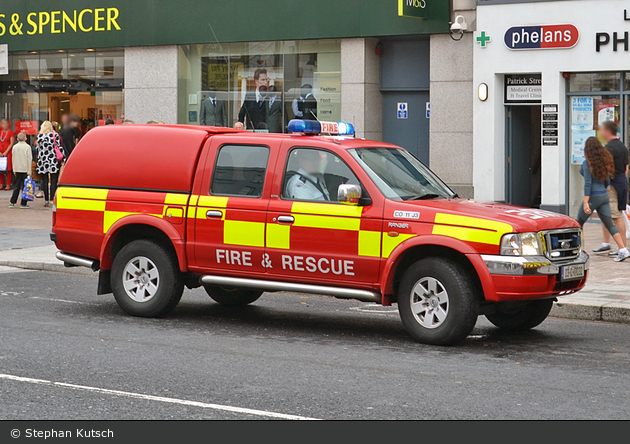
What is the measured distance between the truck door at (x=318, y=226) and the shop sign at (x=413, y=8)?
11024 mm

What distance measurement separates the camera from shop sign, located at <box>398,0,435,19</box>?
19375 mm

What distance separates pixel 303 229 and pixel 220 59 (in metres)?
14.7

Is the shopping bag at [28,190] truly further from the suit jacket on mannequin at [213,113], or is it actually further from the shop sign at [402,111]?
the shop sign at [402,111]

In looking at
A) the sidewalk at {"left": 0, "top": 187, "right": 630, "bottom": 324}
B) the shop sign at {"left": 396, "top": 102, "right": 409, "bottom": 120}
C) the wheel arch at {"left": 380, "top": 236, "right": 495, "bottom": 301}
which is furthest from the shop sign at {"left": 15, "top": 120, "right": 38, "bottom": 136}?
the wheel arch at {"left": 380, "top": 236, "right": 495, "bottom": 301}

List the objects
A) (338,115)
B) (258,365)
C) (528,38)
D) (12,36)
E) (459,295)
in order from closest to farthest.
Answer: (258,365) → (459,295) → (528,38) → (338,115) → (12,36)

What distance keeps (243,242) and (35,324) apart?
86.1 inches

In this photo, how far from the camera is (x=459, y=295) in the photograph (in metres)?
8.12

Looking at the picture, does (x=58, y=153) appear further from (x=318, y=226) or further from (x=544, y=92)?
(x=318, y=226)

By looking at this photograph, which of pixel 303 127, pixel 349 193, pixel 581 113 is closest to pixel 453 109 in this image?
pixel 581 113

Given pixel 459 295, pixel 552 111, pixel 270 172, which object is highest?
pixel 552 111

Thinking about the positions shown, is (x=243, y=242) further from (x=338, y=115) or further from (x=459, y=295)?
(x=338, y=115)

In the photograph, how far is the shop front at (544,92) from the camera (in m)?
18.4

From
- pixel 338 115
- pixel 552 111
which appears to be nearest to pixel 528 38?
pixel 552 111

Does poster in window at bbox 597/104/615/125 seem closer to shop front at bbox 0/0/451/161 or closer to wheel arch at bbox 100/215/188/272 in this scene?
shop front at bbox 0/0/451/161
